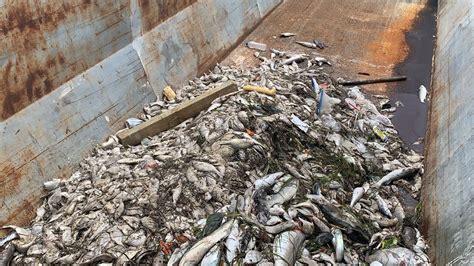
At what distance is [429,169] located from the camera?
8250 millimetres

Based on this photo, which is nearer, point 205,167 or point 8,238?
point 8,238

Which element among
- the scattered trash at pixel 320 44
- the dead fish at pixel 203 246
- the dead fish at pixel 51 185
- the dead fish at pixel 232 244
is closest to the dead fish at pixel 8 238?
the dead fish at pixel 51 185

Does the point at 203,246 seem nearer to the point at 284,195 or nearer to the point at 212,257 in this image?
the point at 212,257

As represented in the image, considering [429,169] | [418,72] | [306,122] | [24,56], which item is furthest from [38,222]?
[418,72]

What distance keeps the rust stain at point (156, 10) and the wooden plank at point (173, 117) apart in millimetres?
2071

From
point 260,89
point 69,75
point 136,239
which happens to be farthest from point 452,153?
point 69,75

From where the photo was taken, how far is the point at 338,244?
596cm

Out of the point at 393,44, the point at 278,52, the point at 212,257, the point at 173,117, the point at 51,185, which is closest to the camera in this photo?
the point at 212,257

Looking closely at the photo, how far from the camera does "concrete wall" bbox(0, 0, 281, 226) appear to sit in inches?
261

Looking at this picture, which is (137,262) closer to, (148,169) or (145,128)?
(148,169)

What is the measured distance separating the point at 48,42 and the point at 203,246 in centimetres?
421

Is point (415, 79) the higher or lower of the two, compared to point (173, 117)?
lower

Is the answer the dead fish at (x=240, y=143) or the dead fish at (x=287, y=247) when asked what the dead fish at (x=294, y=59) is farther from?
the dead fish at (x=287, y=247)

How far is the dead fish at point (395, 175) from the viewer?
792cm
